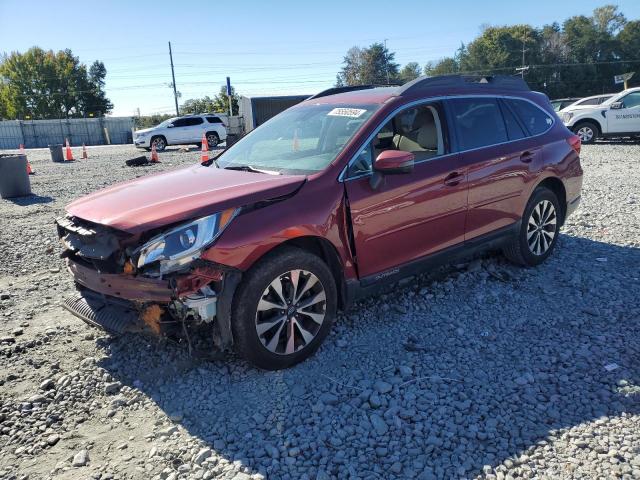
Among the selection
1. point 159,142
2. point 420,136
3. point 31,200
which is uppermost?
point 159,142

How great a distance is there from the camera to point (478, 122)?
187 inches

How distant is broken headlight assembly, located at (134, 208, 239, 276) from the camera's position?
10.0ft

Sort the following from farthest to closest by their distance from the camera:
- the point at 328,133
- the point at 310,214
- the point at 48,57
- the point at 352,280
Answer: the point at 48,57 → the point at 328,133 → the point at 352,280 → the point at 310,214

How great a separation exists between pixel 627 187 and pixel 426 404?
328 inches

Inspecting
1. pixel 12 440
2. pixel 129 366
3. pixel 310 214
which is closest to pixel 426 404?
pixel 310 214

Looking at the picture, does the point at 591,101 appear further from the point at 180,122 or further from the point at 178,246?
the point at 180,122

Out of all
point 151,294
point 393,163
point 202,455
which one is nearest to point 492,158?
point 393,163

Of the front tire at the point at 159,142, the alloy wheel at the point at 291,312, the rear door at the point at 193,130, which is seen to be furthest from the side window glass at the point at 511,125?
the rear door at the point at 193,130

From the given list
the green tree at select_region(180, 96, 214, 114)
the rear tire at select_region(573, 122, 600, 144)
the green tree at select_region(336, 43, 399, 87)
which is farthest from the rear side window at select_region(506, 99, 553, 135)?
the green tree at select_region(336, 43, 399, 87)

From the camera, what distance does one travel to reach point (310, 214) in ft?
11.4

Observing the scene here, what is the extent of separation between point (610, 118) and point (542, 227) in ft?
46.3

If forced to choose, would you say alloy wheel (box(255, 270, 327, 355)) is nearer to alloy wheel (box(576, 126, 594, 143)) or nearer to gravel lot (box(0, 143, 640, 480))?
gravel lot (box(0, 143, 640, 480))

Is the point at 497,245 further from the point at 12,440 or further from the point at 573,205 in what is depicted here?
the point at 12,440

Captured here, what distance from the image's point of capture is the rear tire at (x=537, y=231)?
518 centimetres
